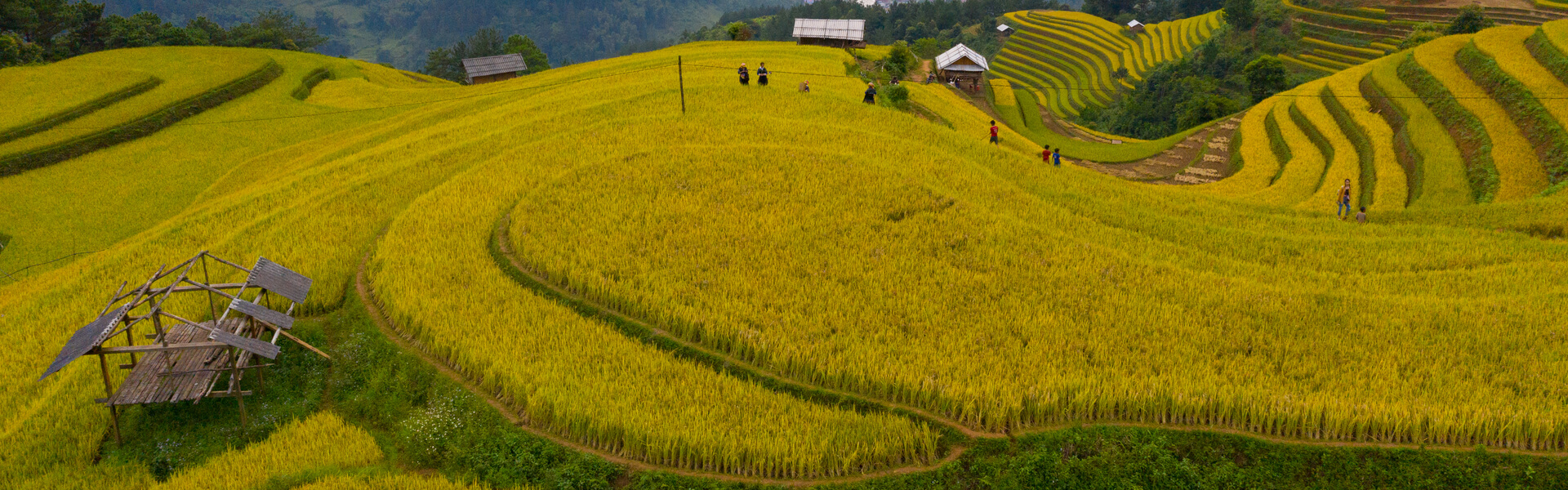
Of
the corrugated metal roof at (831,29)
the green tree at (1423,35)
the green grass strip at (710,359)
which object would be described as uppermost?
the green tree at (1423,35)

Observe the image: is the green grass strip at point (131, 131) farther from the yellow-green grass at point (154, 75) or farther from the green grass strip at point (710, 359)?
the green grass strip at point (710, 359)

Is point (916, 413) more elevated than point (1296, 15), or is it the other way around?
point (1296, 15)

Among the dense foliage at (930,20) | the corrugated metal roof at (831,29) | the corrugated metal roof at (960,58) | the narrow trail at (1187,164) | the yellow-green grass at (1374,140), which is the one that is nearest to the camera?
the yellow-green grass at (1374,140)

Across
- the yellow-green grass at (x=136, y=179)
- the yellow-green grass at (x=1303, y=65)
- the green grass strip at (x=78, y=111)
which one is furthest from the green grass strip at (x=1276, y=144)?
the green grass strip at (x=78, y=111)

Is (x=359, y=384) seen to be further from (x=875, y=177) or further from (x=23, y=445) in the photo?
(x=875, y=177)

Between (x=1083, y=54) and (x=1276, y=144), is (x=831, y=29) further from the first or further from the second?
(x=1083, y=54)

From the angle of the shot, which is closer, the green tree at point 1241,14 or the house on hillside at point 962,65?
the house on hillside at point 962,65

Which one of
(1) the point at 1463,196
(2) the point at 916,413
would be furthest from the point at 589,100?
(1) the point at 1463,196
